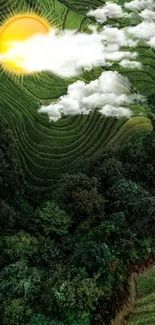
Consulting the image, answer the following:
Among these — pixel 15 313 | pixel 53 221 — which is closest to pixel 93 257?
pixel 15 313

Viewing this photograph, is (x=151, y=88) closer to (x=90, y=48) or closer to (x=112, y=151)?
(x=90, y=48)

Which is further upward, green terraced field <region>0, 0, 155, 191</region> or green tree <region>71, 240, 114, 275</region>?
green terraced field <region>0, 0, 155, 191</region>

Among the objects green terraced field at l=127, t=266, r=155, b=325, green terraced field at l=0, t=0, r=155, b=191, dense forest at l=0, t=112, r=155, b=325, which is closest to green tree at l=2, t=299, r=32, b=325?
dense forest at l=0, t=112, r=155, b=325

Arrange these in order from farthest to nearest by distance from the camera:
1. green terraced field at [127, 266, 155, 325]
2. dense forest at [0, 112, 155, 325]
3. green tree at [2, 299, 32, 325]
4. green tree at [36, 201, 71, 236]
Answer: green tree at [36, 201, 71, 236] → green terraced field at [127, 266, 155, 325] → dense forest at [0, 112, 155, 325] → green tree at [2, 299, 32, 325]

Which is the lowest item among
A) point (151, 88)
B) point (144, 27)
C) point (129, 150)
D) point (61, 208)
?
point (61, 208)

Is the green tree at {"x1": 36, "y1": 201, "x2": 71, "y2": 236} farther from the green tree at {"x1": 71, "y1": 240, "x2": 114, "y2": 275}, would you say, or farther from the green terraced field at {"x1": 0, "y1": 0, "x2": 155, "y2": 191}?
the green terraced field at {"x1": 0, "y1": 0, "x2": 155, "y2": 191}

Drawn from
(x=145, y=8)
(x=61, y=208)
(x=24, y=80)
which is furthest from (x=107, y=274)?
(x=145, y=8)

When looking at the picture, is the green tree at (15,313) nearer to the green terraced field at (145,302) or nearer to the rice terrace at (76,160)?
the rice terrace at (76,160)
